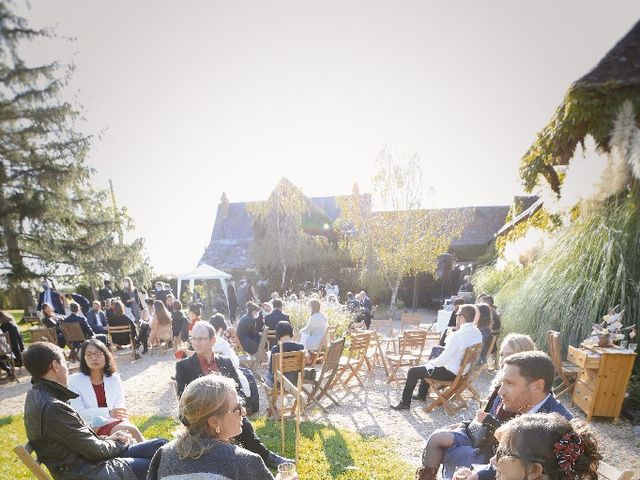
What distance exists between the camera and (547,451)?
5.49 ft

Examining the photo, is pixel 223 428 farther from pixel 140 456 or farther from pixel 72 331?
pixel 72 331

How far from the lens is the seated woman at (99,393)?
3512 millimetres

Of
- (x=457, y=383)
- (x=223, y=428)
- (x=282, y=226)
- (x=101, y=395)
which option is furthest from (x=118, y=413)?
(x=282, y=226)

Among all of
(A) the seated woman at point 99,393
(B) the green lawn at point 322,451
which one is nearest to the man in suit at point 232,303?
(B) the green lawn at point 322,451

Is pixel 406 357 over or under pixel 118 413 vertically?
under

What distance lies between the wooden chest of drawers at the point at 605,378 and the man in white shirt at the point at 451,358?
1502 millimetres

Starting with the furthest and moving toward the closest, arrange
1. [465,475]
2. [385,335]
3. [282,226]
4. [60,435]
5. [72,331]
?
1. [282,226]
2. [385,335]
3. [72,331]
4. [60,435]
5. [465,475]

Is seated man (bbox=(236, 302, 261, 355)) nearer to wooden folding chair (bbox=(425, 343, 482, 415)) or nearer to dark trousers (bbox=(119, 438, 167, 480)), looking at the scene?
wooden folding chair (bbox=(425, 343, 482, 415))

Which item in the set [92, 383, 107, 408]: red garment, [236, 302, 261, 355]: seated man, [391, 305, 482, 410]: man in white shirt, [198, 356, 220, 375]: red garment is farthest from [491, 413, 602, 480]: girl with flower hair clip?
[236, 302, 261, 355]: seated man

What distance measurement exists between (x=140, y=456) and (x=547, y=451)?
3.15 meters

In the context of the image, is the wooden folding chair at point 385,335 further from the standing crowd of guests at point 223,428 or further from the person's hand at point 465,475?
the person's hand at point 465,475

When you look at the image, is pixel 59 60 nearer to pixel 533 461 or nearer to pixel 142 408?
pixel 142 408

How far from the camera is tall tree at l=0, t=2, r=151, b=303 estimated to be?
14219 mm

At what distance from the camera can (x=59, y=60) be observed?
15.4 meters
